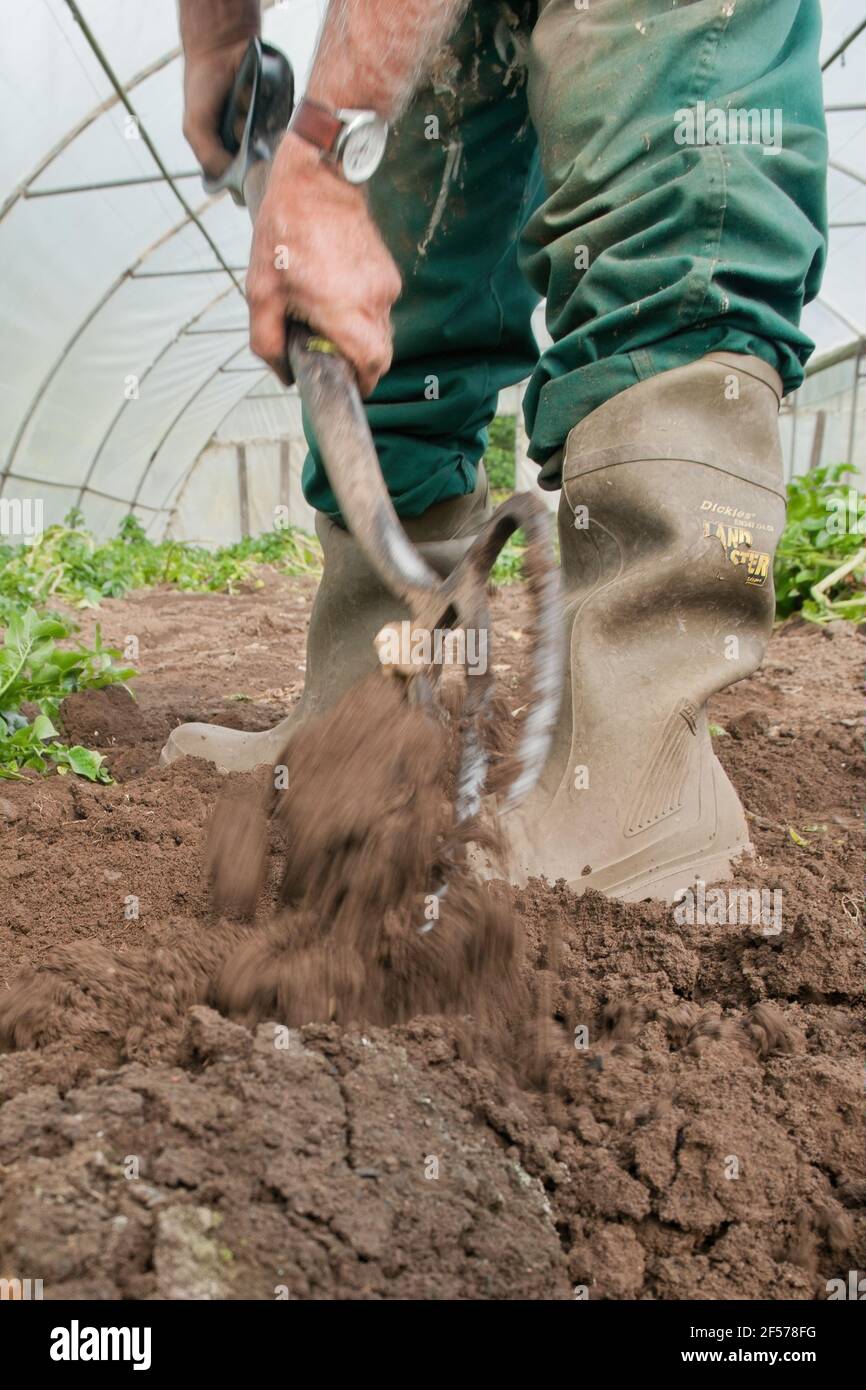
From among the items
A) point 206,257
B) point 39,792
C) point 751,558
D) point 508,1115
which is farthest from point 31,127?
point 508,1115

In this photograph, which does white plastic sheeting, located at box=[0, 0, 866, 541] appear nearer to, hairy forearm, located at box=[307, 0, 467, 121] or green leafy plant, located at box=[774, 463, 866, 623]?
green leafy plant, located at box=[774, 463, 866, 623]

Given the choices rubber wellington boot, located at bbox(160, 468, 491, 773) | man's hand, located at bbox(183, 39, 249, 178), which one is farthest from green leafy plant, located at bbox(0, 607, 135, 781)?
man's hand, located at bbox(183, 39, 249, 178)

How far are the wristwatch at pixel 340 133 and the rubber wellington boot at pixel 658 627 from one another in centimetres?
49

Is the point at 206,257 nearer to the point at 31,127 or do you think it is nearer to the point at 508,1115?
the point at 31,127

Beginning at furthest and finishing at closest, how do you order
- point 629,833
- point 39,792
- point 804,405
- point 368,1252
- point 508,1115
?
point 804,405 → point 39,792 → point 629,833 → point 508,1115 → point 368,1252

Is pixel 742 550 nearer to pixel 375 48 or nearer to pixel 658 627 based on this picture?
pixel 658 627

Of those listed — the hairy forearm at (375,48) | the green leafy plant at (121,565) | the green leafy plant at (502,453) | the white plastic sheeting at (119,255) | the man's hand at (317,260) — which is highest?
the green leafy plant at (502,453)

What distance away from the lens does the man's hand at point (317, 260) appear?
1.35 m

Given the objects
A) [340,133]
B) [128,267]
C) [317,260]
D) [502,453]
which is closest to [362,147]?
[340,133]

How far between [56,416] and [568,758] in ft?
33.3

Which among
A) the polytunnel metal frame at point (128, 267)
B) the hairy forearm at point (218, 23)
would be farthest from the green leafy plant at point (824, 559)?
the polytunnel metal frame at point (128, 267)

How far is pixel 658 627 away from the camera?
1.48 meters

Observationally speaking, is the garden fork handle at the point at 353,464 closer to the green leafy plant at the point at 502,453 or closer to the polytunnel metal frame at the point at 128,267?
the polytunnel metal frame at the point at 128,267

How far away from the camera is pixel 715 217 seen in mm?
1398
